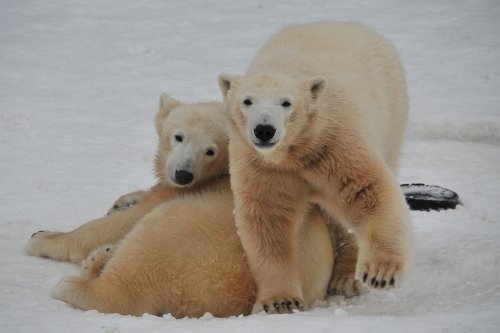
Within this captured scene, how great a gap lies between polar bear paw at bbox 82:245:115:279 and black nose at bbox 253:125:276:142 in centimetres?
115

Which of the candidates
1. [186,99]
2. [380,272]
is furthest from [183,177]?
[186,99]

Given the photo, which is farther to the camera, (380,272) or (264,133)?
(264,133)

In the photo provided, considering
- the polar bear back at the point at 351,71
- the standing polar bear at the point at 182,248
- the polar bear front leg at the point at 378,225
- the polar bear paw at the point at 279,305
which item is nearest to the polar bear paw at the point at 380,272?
the polar bear front leg at the point at 378,225

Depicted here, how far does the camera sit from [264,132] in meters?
3.93

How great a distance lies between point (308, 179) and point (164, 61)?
6.02 metres

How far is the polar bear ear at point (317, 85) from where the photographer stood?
4.17 meters

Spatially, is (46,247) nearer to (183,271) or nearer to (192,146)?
(192,146)

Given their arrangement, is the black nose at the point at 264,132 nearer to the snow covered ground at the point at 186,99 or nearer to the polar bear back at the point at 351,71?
the polar bear back at the point at 351,71

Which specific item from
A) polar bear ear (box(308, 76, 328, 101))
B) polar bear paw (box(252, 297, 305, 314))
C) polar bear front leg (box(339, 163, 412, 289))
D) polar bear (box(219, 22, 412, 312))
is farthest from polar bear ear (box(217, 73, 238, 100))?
polar bear paw (box(252, 297, 305, 314))

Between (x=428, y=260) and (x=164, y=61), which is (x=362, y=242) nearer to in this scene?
(x=428, y=260)

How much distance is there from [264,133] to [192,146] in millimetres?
1093

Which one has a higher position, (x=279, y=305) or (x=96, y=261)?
(x=279, y=305)

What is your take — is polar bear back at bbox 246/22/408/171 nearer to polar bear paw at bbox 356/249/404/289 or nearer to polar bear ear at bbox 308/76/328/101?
polar bear ear at bbox 308/76/328/101

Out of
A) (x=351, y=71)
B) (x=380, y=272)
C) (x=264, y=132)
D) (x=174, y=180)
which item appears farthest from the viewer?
(x=174, y=180)
